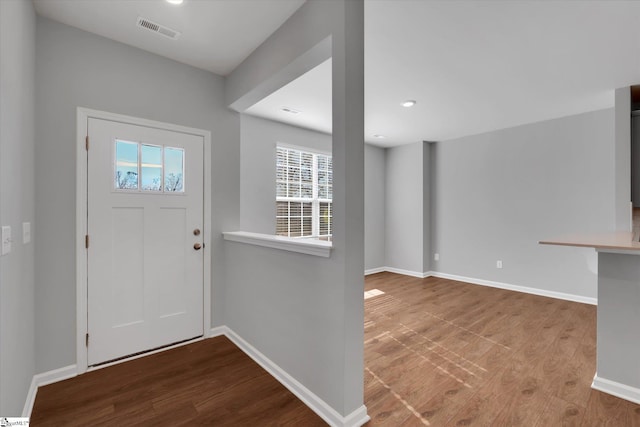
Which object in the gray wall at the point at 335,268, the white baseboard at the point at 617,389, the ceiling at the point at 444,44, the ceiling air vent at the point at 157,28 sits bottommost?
the white baseboard at the point at 617,389

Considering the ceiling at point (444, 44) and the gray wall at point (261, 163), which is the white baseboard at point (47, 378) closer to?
the gray wall at point (261, 163)

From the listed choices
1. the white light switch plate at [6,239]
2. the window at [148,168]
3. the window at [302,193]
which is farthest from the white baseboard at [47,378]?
the window at [302,193]

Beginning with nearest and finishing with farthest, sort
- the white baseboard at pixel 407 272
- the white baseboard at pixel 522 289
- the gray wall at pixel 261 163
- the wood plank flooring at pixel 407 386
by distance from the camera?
A: the wood plank flooring at pixel 407 386, the white baseboard at pixel 522 289, the gray wall at pixel 261 163, the white baseboard at pixel 407 272

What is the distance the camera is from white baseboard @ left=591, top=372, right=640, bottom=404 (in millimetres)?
1925

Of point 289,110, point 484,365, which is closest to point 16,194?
point 289,110

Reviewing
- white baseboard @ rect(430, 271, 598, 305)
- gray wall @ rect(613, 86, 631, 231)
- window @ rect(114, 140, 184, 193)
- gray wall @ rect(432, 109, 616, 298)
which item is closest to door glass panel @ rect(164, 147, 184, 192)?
window @ rect(114, 140, 184, 193)

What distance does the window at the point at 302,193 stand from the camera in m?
4.64

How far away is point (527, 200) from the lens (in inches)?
176

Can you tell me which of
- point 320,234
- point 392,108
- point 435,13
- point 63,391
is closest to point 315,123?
point 392,108

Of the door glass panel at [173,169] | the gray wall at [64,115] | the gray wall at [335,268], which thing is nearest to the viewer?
the gray wall at [335,268]

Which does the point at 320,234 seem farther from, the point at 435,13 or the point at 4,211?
the point at 4,211

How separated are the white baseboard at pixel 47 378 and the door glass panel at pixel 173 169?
5.23 ft

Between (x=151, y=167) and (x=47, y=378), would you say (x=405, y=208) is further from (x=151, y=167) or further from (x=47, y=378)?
(x=47, y=378)

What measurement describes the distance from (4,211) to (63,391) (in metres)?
1.47
